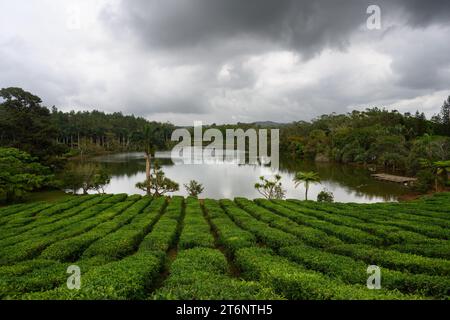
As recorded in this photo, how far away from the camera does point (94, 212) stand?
2128 centimetres

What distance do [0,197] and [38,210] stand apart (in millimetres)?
10270

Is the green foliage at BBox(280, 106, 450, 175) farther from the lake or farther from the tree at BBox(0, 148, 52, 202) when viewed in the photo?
the tree at BBox(0, 148, 52, 202)

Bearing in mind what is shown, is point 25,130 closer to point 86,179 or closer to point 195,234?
point 86,179

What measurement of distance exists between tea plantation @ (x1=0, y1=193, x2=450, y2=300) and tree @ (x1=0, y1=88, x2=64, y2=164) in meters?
21.8

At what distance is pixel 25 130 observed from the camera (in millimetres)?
39406

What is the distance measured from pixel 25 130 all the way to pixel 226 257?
1586 inches

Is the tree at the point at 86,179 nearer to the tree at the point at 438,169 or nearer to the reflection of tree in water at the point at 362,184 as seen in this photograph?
the reflection of tree in water at the point at 362,184

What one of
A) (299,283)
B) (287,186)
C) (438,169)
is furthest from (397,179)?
(299,283)

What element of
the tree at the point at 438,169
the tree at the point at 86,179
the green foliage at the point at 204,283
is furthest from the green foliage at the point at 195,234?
the tree at the point at 438,169

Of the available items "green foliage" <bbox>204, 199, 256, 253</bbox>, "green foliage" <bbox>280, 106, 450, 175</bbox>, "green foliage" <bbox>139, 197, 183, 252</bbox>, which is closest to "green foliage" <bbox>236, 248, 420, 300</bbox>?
"green foliage" <bbox>204, 199, 256, 253</bbox>
